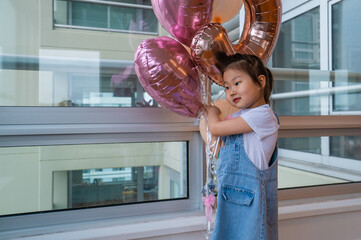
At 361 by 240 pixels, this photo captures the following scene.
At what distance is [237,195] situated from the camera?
2.73 feet

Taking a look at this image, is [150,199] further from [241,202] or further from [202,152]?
[241,202]

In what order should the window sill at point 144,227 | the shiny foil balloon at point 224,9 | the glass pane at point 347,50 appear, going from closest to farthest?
the shiny foil balloon at point 224,9
the window sill at point 144,227
the glass pane at point 347,50

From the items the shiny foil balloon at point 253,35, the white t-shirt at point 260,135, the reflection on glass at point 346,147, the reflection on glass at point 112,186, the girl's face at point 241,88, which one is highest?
the shiny foil balloon at point 253,35

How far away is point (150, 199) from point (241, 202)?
0.63 m

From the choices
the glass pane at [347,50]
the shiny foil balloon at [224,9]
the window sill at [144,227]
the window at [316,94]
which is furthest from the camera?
the glass pane at [347,50]

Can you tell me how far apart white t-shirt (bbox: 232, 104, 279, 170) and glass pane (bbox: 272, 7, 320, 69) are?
106 cm

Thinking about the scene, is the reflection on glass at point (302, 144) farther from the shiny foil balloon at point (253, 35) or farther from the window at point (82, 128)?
the shiny foil balloon at point (253, 35)

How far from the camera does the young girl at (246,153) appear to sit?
80cm

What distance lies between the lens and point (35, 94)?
119cm

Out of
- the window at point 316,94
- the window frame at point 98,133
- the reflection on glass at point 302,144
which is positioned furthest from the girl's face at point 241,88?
the reflection on glass at point 302,144

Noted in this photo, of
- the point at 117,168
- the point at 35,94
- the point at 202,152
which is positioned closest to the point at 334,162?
the point at 202,152

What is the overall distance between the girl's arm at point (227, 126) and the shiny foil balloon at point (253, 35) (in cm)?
13

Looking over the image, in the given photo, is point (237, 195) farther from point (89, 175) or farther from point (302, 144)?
point (302, 144)

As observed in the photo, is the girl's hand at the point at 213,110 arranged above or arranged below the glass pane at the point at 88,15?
below
